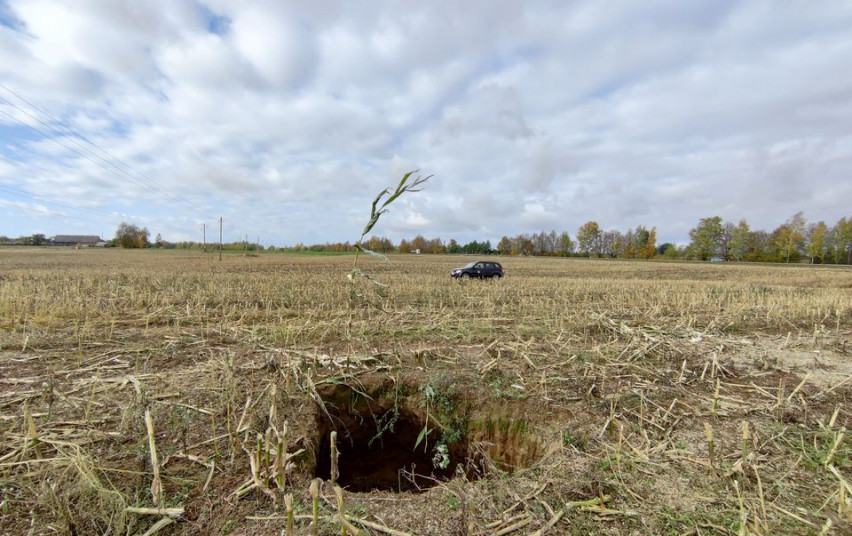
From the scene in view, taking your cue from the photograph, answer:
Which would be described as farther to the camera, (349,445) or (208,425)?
(349,445)

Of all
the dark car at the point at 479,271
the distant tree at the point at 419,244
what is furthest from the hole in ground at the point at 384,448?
the distant tree at the point at 419,244

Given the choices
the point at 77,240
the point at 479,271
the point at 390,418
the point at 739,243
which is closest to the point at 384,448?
the point at 390,418

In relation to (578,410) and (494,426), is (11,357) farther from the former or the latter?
(578,410)

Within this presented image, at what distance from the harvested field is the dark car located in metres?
12.9

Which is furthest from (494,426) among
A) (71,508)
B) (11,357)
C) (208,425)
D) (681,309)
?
(681,309)

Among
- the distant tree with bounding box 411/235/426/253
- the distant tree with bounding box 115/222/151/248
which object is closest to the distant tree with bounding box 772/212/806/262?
the distant tree with bounding box 411/235/426/253

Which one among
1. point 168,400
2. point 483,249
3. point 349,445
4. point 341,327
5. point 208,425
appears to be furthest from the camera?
point 483,249

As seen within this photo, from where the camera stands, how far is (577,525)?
296cm

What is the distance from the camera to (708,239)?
9062 centimetres

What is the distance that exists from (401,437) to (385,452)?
1.10 ft

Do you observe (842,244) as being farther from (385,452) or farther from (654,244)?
(385,452)

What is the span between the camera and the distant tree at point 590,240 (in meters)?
111

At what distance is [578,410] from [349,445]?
3.31 m

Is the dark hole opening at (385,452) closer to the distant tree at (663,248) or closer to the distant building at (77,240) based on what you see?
the distant tree at (663,248)
